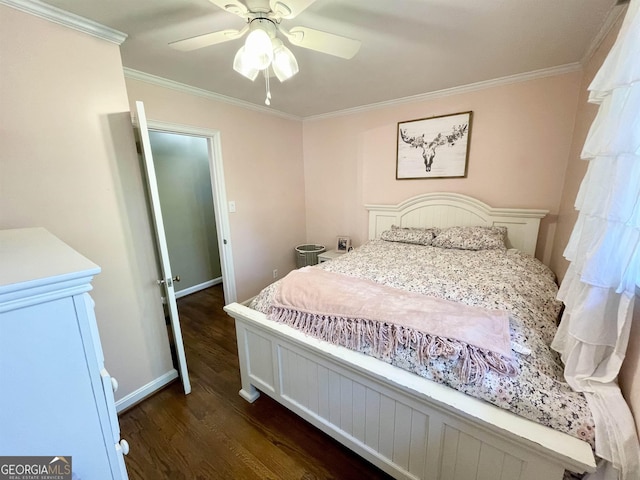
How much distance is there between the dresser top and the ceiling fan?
3.60 ft

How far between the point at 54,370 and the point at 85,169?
4.26 feet

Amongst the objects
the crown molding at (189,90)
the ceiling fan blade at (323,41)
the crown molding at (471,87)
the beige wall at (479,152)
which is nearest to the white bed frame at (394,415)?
the ceiling fan blade at (323,41)

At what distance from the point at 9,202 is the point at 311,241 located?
3038 mm

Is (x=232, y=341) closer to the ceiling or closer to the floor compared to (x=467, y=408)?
closer to the floor

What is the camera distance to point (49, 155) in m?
1.32

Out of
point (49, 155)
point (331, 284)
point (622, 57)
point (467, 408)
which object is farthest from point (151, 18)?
point (467, 408)

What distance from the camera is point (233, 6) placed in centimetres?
109

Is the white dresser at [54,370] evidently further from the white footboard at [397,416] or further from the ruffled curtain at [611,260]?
the ruffled curtain at [611,260]

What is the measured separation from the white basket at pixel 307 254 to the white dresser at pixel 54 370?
2.85 meters

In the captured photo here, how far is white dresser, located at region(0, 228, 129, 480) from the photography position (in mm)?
532

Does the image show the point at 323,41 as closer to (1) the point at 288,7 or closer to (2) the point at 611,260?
(1) the point at 288,7

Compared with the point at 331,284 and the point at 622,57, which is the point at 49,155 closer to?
the point at 331,284

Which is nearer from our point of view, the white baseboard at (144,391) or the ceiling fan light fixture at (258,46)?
the ceiling fan light fixture at (258,46)

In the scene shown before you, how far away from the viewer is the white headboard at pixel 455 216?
7.95 feet
